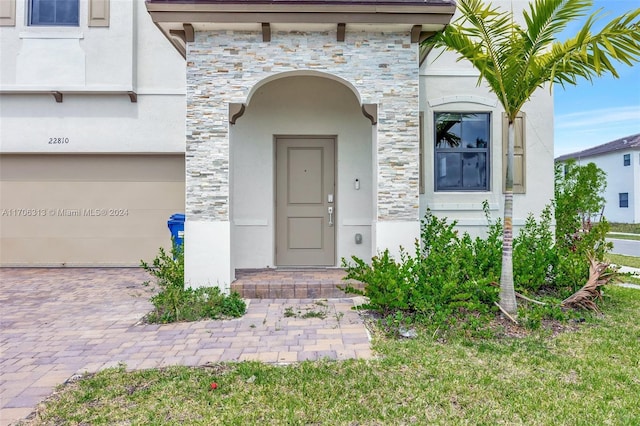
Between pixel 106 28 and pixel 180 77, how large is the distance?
186 cm

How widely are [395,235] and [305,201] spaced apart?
2178mm

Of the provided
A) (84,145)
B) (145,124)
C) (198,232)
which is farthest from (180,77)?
(198,232)

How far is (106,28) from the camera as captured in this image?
8.66m

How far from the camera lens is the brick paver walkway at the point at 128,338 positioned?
3.69 metres

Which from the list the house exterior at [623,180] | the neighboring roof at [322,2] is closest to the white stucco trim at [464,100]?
the neighboring roof at [322,2]

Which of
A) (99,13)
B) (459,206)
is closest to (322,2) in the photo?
(459,206)

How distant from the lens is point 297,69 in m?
5.94

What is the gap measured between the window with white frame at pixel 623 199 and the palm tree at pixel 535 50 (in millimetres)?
30973

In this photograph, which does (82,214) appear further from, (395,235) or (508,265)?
(508,265)

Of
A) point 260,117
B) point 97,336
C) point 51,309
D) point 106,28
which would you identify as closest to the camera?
point 97,336

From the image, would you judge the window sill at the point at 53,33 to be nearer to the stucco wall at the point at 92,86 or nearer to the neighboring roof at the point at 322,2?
the stucco wall at the point at 92,86

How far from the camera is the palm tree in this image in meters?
4.43

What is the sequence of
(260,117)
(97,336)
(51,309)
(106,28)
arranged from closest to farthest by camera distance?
(97,336) < (51,309) < (260,117) < (106,28)

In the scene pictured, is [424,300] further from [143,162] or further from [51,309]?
[143,162]
